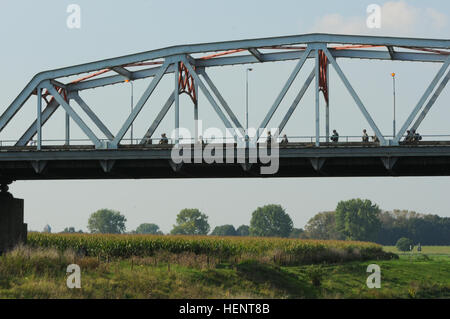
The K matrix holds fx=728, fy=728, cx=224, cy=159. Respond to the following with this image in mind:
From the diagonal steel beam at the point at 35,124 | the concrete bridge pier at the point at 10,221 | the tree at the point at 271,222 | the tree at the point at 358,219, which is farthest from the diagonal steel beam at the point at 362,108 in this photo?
the tree at the point at 271,222

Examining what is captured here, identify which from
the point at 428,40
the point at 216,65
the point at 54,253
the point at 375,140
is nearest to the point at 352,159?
the point at 375,140

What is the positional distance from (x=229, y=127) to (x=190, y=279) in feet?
32.1

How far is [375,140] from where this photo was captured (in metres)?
45.1

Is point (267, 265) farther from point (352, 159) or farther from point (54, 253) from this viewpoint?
point (54, 253)

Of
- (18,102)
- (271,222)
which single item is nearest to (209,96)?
(18,102)

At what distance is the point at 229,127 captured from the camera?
44812mm

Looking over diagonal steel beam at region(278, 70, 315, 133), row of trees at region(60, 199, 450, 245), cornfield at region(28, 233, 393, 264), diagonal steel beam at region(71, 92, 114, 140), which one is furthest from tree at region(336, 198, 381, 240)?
diagonal steel beam at region(278, 70, 315, 133)

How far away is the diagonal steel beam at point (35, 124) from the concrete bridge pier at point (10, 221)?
328 cm

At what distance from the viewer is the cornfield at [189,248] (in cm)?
5141

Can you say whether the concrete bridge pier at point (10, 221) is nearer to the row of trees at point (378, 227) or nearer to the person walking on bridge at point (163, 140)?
the person walking on bridge at point (163, 140)

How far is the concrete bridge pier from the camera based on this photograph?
49625 mm

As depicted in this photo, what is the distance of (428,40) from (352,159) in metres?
9.08

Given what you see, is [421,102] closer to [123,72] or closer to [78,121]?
[123,72]

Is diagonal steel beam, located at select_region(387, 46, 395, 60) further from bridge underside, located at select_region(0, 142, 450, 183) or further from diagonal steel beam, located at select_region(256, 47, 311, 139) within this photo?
bridge underside, located at select_region(0, 142, 450, 183)
